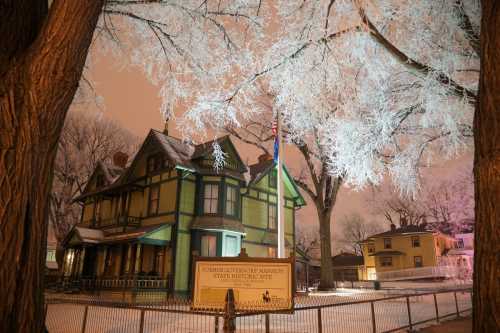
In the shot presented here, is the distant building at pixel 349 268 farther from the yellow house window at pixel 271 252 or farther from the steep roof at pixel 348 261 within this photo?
A: the yellow house window at pixel 271 252

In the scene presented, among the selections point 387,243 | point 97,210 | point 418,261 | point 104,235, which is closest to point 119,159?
point 97,210

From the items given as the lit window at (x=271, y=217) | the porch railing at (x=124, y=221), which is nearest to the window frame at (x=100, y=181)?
the porch railing at (x=124, y=221)

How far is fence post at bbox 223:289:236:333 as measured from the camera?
15.6ft

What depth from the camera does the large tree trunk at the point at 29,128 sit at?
12.0 feet

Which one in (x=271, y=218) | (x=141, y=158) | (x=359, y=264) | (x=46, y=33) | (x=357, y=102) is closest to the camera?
(x=46, y=33)

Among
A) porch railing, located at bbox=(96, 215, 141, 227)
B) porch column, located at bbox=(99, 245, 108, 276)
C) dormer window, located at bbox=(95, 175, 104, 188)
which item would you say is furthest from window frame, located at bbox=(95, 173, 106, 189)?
porch column, located at bbox=(99, 245, 108, 276)

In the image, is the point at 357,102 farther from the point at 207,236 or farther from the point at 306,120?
the point at 207,236

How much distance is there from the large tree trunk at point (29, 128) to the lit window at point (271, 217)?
78.1ft

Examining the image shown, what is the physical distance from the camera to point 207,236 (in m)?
22.3

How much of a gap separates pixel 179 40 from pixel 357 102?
5.31m

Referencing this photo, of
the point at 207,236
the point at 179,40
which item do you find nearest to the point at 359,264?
the point at 207,236

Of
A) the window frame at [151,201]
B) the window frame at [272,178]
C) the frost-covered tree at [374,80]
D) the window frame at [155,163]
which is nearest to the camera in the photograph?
the frost-covered tree at [374,80]

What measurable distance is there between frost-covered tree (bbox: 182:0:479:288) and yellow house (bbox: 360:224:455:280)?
36.1 m

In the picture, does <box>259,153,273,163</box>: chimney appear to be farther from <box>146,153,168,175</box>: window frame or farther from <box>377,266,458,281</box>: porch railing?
<box>377,266,458,281</box>: porch railing
